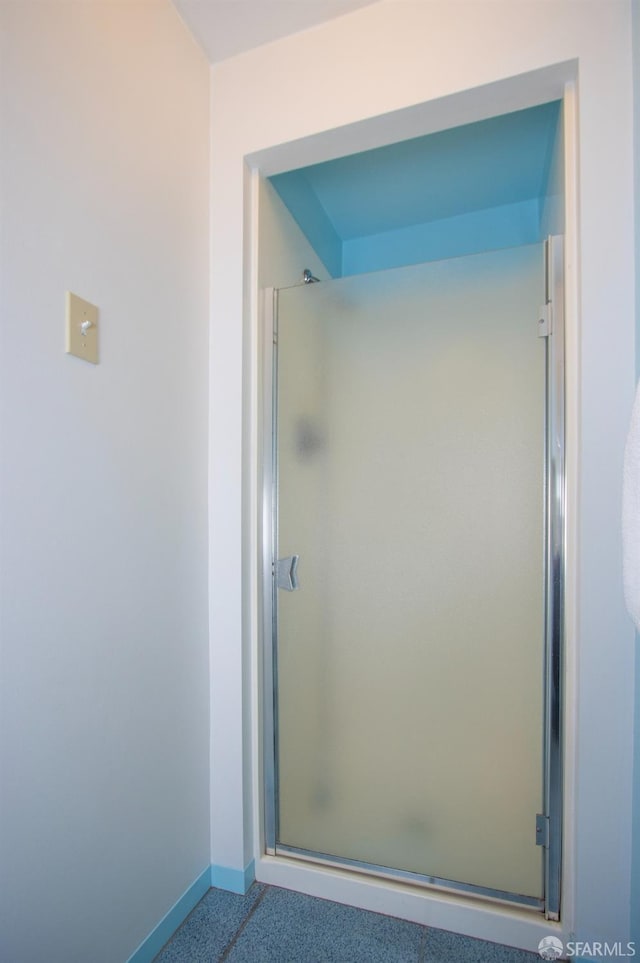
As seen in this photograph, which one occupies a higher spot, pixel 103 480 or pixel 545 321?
pixel 545 321

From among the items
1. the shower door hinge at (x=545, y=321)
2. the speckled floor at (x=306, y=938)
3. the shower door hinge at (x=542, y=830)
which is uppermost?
the shower door hinge at (x=545, y=321)

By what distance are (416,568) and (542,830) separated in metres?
0.76

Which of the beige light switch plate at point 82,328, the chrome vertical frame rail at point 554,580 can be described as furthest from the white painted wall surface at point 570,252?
the beige light switch plate at point 82,328

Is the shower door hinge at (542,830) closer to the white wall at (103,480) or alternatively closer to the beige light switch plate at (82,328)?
the white wall at (103,480)

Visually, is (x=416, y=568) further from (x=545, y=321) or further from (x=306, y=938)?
(x=306, y=938)

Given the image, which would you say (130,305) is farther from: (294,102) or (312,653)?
(312,653)

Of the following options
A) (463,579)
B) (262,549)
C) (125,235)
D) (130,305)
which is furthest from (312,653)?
(125,235)

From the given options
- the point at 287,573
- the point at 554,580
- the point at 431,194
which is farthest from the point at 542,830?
the point at 431,194

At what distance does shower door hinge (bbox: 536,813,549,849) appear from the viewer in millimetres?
1259

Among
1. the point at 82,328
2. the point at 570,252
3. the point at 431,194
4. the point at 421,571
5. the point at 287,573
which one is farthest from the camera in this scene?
the point at 431,194

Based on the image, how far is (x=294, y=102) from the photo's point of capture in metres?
1.41

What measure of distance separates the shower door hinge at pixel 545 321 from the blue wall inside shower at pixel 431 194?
702mm

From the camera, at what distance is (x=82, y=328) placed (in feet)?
3.34

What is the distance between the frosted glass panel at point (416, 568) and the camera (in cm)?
131
